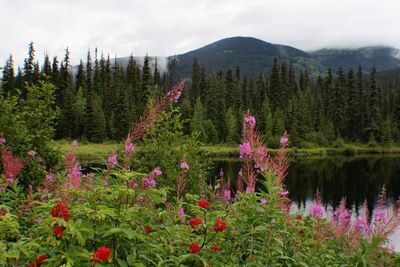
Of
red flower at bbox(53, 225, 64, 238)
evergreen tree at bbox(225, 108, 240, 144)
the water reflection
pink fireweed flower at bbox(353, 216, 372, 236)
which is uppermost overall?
red flower at bbox(53, 225, 64, 238)

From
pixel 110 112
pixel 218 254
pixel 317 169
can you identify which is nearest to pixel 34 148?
pixel 218 254

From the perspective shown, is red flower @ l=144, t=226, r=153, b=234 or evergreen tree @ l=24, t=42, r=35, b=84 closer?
red flower @ l=144, t=226, r=153, b=234

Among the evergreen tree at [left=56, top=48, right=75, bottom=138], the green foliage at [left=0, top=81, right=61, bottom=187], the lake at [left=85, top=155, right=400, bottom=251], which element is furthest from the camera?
the evergreen tree at [left=56, top=48, right=75, bottom=138]

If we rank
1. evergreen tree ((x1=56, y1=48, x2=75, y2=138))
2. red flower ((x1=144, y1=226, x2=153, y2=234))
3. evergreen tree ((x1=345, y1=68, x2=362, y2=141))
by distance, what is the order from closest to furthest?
red flower ((x1=144, y1=226, x2=153, y2=234)) → evergreen tree ((x1=56, y1=48, x2=75, y2=138)) → evergreen tree ((x1=345, y1=68, x2=362, y2=141))

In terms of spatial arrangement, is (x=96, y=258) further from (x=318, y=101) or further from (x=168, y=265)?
(x=318, y=101)

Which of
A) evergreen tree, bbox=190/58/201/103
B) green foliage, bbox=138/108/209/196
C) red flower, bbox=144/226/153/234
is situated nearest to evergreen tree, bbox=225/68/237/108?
evergreen tree, bbox=190/58/201/103

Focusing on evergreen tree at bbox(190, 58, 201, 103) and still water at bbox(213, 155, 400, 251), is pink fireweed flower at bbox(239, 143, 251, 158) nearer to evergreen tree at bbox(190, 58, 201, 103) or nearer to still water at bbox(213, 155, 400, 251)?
still water at bbox(213, 155, 400, 251)

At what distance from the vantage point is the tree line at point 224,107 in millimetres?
73500

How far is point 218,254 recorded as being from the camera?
339cm

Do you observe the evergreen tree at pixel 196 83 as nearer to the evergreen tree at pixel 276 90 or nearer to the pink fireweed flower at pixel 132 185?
the evergreen tree at pixel 276 90

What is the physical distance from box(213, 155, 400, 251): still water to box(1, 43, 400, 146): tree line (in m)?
19.4

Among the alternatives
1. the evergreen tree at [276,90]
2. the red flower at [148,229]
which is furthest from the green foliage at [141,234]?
the evergreen tree at [276,90]

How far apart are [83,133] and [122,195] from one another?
71.8 m

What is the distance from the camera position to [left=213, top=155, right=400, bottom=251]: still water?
30.6 meters
